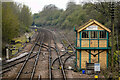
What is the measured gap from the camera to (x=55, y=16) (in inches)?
3494

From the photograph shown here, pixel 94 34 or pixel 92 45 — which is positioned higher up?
pixel 94 34

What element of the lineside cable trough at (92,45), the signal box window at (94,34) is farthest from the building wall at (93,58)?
the signal box window at (94,34)

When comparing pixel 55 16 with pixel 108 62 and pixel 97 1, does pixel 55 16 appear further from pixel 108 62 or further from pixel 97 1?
pixel 108 62

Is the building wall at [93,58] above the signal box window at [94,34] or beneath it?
beneath

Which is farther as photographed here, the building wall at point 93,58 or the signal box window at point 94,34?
the signal box window at point 94,34

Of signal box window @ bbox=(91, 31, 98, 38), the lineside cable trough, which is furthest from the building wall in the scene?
signal box window @ bbox=(91, 31, 98, 38)

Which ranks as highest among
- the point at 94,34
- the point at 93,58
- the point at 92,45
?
the point at 94,34

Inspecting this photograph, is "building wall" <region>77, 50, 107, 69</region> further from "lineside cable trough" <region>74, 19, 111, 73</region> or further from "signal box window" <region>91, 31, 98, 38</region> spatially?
"signal box window" <region>91, 31, 98, 38</region>

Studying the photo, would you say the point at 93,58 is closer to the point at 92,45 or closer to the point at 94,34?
the point at 92,45

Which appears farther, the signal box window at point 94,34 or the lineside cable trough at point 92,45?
the signal box window at point 94,34

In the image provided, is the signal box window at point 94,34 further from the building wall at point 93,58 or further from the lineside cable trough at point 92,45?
the building wall at point 93,58

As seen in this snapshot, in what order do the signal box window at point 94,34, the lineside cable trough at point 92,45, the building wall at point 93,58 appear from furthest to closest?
1. the signal box window at point 94,34
2. the building wall at point 93,58
3. the lineside cable trough at point 92,45

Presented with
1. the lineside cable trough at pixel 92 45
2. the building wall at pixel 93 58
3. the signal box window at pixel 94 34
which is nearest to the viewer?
the lineside cable trough at pixel 92 45

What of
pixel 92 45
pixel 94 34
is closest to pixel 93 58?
pixel 92 45
